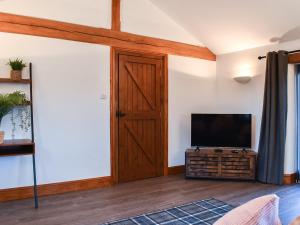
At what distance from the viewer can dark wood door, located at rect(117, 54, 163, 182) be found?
445 centimetres

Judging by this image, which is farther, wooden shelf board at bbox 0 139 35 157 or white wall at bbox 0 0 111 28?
white wall at bbox 0 0 111 28

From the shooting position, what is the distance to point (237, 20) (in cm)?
432

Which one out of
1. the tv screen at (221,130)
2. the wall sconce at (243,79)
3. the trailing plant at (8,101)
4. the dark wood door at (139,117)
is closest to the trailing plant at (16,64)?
the trailing plant at (8,101)

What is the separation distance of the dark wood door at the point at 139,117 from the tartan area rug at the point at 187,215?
141 cm

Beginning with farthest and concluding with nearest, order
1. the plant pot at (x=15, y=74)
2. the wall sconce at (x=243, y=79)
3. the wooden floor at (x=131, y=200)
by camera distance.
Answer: the wall sconce at (x=243, y=79), the plant pot at (x=15, y=74), the wooden floor at (x=131, y=200)

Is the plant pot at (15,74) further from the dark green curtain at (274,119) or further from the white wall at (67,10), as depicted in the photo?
the dark green curtain at (274,119)

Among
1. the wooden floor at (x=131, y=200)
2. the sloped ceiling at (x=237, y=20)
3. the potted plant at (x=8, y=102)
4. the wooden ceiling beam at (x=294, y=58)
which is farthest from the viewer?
the wooden ceiling beam at (x=294, y=58)

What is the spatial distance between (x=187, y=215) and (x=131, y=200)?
835 millimetres

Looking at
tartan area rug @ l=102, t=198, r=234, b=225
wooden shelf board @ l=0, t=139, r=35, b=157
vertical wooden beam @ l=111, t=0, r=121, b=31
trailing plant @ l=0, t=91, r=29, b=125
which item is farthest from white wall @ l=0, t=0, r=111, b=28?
tartan area rug @ l=102, t=198, r=234, b=225

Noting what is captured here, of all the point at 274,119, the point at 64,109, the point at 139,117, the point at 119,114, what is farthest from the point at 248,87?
the point at 64,109

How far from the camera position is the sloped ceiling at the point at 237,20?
387 cm

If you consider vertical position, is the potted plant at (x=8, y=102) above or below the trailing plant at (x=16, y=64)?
below

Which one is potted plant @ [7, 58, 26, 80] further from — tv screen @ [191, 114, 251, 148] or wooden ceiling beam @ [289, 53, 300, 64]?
wooden ceiling beam @ [289, 53, 300, 64]

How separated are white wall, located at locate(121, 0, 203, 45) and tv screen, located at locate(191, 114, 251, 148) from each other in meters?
1.53
